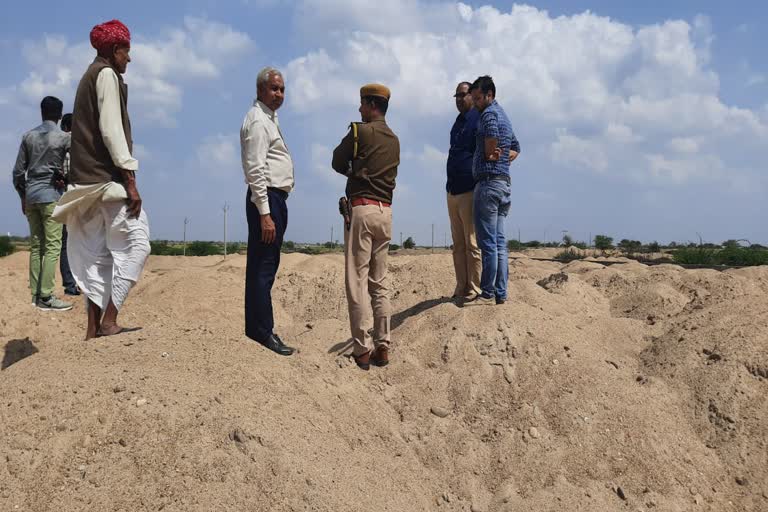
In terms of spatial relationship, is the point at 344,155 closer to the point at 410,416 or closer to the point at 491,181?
the point at 491,181

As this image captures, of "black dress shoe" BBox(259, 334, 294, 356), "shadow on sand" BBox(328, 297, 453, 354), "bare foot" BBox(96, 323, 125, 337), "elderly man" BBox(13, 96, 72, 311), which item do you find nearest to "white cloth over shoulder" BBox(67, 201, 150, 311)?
"bare foot" BBox(96, 323, 125, 337)

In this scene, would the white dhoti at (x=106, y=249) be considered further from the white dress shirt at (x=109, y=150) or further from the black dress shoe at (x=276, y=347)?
the black dress shoe at (x=276, y=347)

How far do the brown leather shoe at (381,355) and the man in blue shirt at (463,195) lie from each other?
138cm

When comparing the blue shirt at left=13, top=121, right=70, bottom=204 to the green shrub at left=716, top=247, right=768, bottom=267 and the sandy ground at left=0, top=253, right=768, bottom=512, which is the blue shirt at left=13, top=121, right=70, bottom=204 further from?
the green shrub at left=716, top=247, right=768, bottom=267

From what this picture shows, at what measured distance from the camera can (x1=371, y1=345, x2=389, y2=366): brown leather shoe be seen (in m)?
4.25

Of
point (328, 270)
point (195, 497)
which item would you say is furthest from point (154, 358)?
point (328, 270)

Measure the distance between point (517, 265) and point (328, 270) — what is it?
359 cm

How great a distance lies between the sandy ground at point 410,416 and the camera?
8.49 ft

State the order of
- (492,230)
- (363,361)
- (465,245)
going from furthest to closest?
(465,245), (492,230), (363,361)

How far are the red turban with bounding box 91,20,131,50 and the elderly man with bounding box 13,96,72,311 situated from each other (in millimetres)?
2578

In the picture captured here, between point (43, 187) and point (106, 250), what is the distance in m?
2.54

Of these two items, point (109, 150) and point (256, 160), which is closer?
point (109, 150)

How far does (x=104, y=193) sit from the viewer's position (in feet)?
11.8

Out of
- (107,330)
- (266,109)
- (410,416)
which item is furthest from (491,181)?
(107,330)
